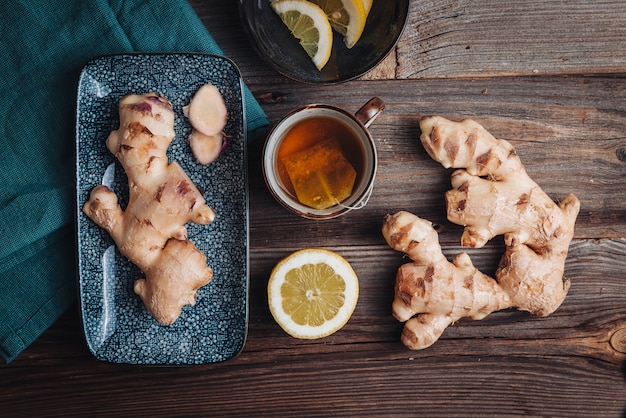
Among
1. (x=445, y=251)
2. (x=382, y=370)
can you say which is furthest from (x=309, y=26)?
(x=382, y=370)

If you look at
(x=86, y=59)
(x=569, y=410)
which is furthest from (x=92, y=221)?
(x=569, y=410)

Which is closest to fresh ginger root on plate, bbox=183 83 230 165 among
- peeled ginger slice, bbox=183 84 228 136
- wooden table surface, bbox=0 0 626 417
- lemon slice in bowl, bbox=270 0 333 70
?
peeled ginger slice, bbox=183 84 228 136

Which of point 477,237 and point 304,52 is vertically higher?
point 304,52

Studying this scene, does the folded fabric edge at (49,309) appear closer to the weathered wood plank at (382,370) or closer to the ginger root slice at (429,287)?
the weathered wood plank at (382,370)

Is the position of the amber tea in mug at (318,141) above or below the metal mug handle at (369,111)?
below

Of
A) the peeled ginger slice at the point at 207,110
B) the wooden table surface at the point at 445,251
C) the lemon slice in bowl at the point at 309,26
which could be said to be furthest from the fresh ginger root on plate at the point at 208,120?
the lemon slice in bowl at the point at 309,26

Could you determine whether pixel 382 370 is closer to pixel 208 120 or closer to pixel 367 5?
pixel 208 120

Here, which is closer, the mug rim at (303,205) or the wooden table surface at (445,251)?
the mug rim at (303,205)
